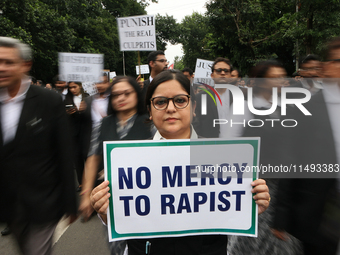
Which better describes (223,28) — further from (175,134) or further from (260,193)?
(260,193)

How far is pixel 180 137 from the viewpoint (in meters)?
1.46

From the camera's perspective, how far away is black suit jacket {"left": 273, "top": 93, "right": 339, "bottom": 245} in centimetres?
153

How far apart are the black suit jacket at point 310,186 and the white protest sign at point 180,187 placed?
14.6 inches

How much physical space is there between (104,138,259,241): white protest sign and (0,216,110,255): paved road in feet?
5.28

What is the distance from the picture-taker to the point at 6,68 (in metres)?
1.86

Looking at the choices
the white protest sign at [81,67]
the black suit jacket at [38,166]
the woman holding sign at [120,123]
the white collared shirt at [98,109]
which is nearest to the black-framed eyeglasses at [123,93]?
the woman holding sign at [120,123]

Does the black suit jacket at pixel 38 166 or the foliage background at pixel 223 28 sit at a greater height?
the foliage background at pixel 223 28

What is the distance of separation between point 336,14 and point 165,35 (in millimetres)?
34781

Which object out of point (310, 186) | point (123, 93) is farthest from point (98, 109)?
point (310, 186)

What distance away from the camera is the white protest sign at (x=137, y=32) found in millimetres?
5395

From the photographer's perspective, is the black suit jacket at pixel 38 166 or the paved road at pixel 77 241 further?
the paved road at pixel 77 241

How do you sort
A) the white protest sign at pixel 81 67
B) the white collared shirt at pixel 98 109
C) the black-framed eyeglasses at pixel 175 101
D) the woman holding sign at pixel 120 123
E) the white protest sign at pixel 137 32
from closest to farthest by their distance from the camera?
the black-framed eyeglasses at pixel 175 101 < the woman holding sign at pixel 120 123 < the white collared shirt at pixel 98 109 < the white protest sign at pixel 81 67 < the white protest sign at pixel 137 32

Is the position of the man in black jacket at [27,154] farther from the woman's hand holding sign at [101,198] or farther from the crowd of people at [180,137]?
the woman's hand holding sign at [101,198]

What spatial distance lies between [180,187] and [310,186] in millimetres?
910
